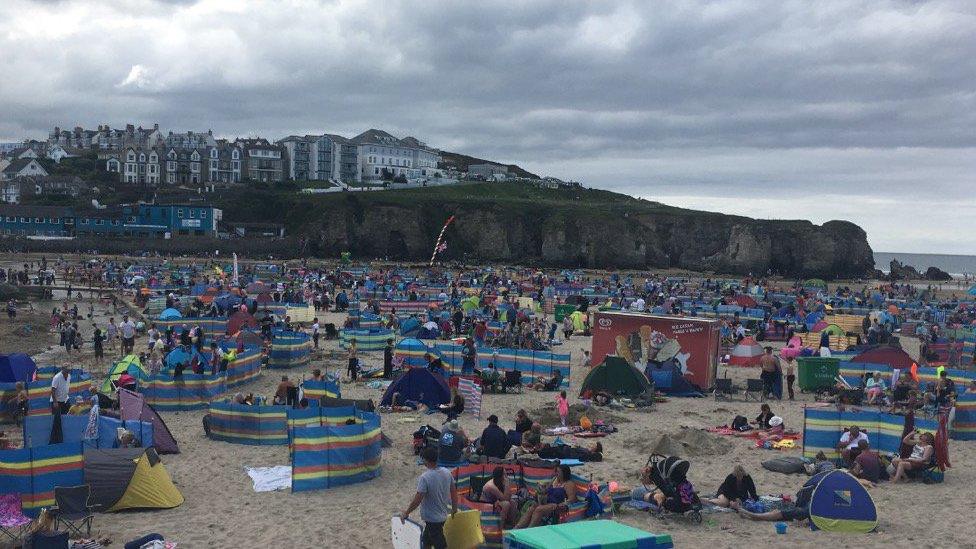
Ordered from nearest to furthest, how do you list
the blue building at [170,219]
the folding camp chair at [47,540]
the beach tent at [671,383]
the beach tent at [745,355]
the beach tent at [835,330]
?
the folding camp chair at [47,540], the beach tent at [671,383], the beach tent at [745,355], the beach tent at [835,330], the blue building at [170,219]

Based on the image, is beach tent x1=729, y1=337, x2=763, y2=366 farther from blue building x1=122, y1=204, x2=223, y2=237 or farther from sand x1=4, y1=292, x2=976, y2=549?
blue building x1=122, y1=204, x2=223, y2=237

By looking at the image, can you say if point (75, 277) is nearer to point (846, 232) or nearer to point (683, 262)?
point (683, 262)

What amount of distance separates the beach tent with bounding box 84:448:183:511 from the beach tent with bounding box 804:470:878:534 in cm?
817

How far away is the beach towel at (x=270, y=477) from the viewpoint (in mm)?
11680

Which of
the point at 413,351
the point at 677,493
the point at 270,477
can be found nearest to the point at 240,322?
the point at 413,351

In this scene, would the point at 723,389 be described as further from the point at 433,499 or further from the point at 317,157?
the point at 317,157

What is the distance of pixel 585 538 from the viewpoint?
6.77m

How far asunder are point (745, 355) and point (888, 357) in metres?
4.70

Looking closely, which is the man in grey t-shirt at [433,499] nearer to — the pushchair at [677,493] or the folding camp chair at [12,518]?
the pushchair at [677,493]

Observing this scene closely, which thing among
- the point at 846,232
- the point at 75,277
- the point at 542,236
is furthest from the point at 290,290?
the point at 846,232

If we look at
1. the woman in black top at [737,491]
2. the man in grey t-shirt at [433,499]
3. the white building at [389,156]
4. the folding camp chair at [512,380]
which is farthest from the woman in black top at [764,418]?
the white building at [389,156]

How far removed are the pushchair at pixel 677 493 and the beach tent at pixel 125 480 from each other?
6.33 meters

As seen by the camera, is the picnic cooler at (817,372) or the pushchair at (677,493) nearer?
the pushchair at (677,493)

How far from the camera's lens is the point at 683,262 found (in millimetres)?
86625
